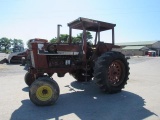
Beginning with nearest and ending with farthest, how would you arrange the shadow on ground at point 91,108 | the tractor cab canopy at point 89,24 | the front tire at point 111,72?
the shadow on ground at point 91,108
the front tire at point 111,72
the tractor cab canopy at point 89,24

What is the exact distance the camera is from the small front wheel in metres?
6.03

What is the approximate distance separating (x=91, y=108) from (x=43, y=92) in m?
1.44

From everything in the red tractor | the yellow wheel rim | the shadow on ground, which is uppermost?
the red tractor

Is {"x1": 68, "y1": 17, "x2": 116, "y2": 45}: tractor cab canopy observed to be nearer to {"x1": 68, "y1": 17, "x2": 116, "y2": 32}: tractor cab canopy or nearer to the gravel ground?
Answer: {"x1": 68, "y1": 17, "x2": 116, "y2": 32}: tractor cab canopy

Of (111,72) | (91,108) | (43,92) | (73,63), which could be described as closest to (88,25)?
(73,63)

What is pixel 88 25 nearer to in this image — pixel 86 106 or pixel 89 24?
pixel 89 24

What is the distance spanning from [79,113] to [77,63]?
2.88 meters

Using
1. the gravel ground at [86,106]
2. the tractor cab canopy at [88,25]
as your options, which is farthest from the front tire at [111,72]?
the tractor cab canopy at [88,25]

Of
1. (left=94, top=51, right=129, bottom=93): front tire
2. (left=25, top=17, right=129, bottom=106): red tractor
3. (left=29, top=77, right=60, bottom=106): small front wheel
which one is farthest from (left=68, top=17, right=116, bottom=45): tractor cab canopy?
(left=29, top=77, right=60, bottom=106): small front wheel

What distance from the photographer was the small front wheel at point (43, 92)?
237 inches

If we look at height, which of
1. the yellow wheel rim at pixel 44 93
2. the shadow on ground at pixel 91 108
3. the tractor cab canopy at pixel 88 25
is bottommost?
the shadow on ground at pixel 91 108

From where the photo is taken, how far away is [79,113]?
5.43 m

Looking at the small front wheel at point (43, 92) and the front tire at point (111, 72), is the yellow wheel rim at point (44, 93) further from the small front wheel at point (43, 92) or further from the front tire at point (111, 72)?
the front tire at point (111, 72)

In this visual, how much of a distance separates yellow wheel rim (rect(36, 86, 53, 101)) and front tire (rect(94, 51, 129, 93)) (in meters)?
1.79
